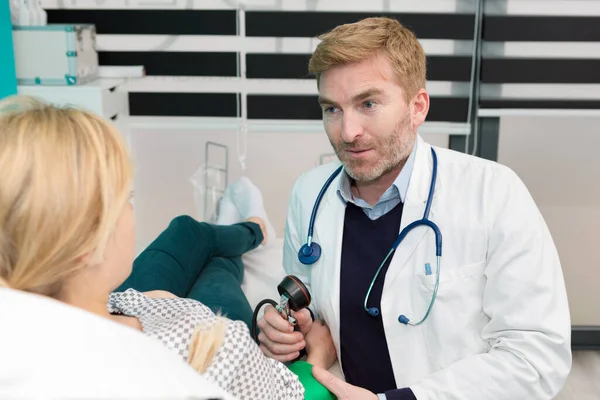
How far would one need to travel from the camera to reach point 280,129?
115 inches

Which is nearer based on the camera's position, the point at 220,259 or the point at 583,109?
the point at 220,259

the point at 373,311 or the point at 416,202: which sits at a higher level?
the point at 416,202

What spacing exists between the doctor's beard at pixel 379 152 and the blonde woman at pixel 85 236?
51 centimetres

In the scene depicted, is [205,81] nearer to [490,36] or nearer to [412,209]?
[490,36]

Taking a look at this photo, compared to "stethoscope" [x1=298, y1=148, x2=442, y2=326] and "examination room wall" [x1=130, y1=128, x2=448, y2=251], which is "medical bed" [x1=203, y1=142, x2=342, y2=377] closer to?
"examination room wall" [x1=130, y1=128, x2=448, y2=251]

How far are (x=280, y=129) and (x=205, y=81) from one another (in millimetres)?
421

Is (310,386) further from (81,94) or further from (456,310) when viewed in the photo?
(81,94)

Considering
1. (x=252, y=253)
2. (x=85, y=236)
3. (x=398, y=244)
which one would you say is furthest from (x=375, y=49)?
(x=252, y=253)

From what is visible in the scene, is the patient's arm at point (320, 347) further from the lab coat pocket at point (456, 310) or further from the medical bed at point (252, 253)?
the lab coat pocket at point (456, 310)

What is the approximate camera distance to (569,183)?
280 cm

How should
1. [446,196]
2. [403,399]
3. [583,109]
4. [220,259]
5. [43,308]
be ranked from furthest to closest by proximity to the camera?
[583,109], [220,259], [446,196], [403,399], [43,308]

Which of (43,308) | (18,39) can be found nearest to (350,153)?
(43,308)

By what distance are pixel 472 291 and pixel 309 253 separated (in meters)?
0.39

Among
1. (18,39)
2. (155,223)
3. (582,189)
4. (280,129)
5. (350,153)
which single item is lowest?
(155,223)
